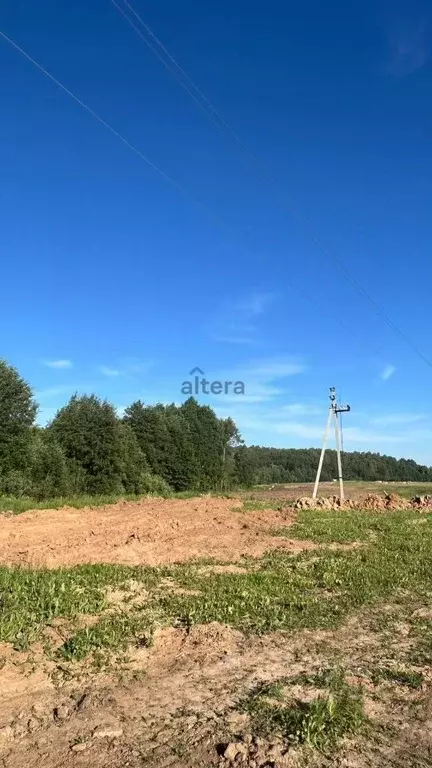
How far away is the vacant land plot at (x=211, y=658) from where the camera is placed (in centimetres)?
402

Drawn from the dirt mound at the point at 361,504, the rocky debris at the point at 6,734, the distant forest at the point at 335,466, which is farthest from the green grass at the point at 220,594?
the distant forest at the point at 335,466

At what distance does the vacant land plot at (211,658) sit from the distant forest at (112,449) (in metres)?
27.4

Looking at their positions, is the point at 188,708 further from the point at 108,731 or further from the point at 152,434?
the point at 152,434

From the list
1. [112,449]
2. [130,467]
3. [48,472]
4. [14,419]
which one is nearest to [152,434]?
[130,467]

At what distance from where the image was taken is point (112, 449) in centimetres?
5094

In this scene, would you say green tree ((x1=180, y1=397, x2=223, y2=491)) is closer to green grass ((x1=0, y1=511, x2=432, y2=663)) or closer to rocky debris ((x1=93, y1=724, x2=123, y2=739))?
green grass ((x1=0, y1=511, x2=432, y2=663))

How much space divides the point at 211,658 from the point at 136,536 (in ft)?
26.3

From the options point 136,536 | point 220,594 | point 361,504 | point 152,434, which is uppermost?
point 152,434

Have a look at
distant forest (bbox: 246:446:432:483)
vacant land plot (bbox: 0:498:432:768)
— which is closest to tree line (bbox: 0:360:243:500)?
vacant land plot (bbox: 0:498:432:768)

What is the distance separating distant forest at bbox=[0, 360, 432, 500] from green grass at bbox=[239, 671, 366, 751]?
3297 cm

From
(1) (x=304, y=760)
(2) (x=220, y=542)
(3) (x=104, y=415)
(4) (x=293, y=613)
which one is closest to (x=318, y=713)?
(1) (x=304, y=760)

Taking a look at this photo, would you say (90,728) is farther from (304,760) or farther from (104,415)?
(104,415)

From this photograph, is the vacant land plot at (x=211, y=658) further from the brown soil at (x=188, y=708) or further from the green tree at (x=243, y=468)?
the green tree at (x=243, y=468)

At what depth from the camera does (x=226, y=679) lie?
17.4ft
